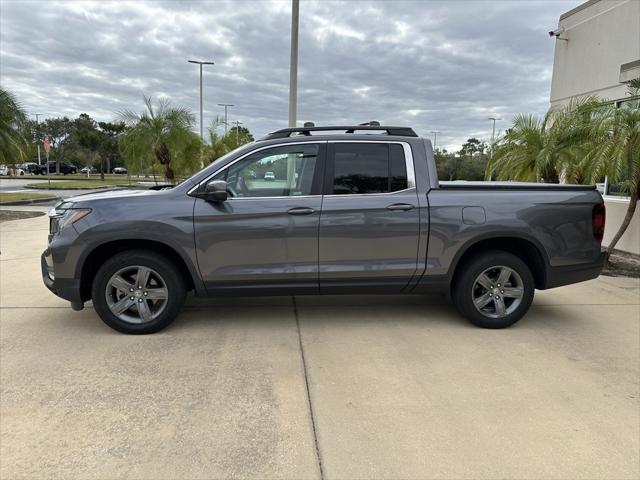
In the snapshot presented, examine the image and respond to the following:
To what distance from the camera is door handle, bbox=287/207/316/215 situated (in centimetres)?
435

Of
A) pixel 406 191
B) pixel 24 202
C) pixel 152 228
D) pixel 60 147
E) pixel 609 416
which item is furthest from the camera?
pixel 60 147

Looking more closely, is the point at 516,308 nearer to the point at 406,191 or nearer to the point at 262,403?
the point at 406,191

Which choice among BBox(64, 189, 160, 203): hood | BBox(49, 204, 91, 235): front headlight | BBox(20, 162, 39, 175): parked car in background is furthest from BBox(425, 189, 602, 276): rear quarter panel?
BBox(20, 162, 39, 175): parked car in background

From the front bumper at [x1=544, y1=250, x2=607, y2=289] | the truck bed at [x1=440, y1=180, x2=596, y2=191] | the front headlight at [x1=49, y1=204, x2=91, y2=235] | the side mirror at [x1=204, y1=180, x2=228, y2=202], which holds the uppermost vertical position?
the truck bed at [x1=440, y1=180, x2=596, y2=191]

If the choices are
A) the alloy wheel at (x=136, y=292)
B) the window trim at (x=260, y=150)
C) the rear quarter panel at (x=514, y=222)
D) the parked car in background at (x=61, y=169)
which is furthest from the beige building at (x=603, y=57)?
the parked car in background at (x=61, y=169)

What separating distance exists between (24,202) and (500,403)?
19817mm

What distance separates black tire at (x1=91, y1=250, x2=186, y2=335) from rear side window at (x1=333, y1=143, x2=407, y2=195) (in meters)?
1.74

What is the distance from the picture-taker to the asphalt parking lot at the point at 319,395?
2.64 m

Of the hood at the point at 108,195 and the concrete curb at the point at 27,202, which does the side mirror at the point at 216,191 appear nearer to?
the hood at the point at 108,195

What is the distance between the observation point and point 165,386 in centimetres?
349

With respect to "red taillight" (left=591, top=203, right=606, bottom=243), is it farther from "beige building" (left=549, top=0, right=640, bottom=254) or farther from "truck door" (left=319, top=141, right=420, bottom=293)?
"beige building" (left=549, top=0, right=640, bottom=254)

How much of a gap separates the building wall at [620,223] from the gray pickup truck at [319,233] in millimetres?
4924

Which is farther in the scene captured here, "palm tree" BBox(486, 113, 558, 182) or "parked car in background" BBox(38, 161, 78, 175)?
"parked car in background" BBox(38, 161, 78, 175)

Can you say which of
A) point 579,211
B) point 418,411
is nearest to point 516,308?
point 579,211
